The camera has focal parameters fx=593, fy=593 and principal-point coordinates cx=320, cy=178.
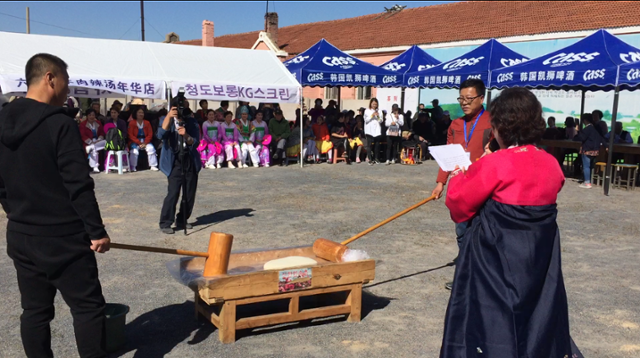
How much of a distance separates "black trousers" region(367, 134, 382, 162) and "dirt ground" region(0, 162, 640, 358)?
11.8 ft

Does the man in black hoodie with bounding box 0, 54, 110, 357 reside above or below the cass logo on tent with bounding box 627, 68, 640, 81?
below

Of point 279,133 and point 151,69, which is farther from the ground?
point 151,69

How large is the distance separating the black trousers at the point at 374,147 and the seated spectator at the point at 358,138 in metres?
0.35

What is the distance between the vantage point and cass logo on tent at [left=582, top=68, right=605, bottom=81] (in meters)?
12.1

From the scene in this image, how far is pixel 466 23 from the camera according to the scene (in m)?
27.8

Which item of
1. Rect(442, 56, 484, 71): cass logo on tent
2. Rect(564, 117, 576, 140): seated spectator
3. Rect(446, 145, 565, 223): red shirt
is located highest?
Rect(442, 56, 484, 71): cass logo on tent

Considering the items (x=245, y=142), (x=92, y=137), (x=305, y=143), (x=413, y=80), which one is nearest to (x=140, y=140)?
(x=92, y=137)

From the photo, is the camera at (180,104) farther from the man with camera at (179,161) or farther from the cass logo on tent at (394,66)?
the cass logo on tent at (394,66)

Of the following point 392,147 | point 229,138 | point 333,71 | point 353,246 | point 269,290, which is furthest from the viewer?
point 392,147

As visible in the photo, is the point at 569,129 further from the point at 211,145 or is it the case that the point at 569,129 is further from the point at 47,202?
the point at 47,202

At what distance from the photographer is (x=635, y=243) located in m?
7.78

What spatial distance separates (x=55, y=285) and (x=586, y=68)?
11934 mm

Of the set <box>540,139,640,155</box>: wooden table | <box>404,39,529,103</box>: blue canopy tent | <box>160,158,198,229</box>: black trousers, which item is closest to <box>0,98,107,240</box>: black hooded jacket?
<box>160,158,198,229</box>: black trousers

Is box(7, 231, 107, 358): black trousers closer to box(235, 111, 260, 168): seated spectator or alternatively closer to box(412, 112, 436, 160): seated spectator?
box(235, 111, 260, 168): seated spectator
